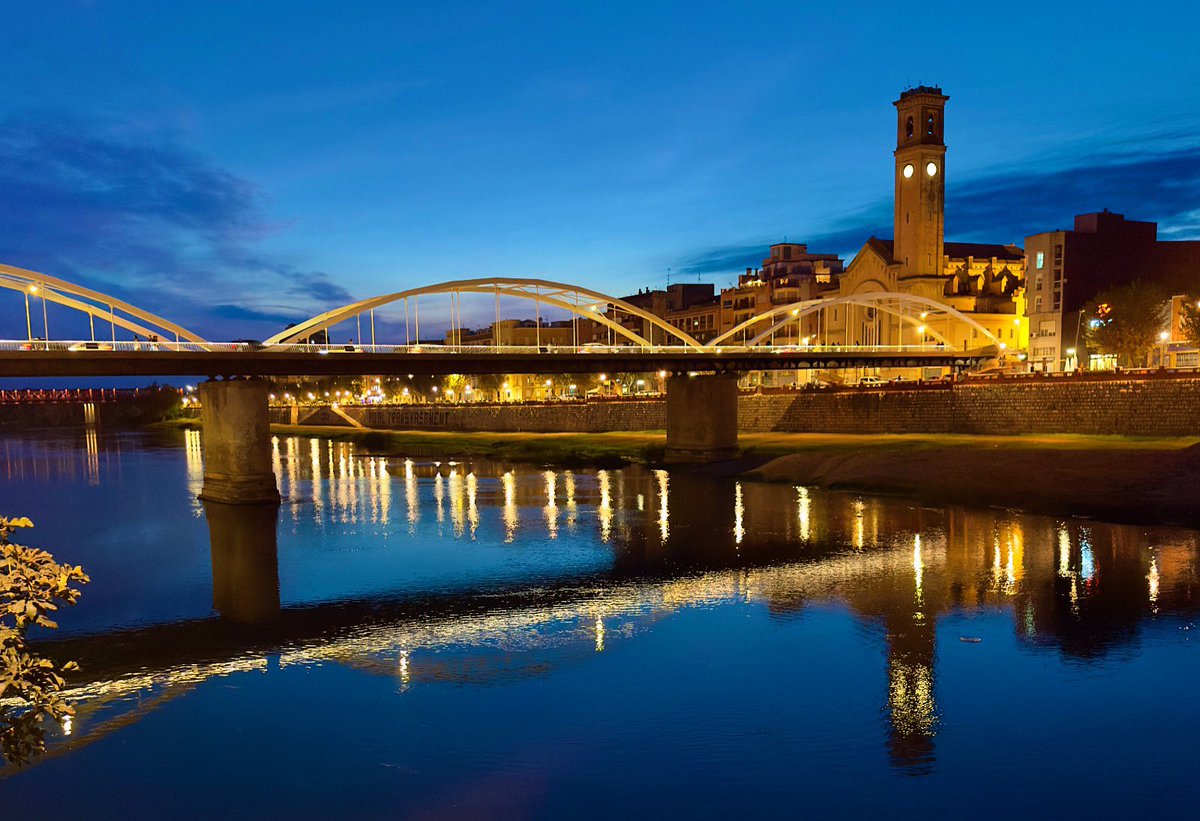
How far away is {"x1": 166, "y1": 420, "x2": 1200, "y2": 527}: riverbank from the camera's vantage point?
39.0m

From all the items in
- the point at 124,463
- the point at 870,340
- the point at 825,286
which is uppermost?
the point at 825,286

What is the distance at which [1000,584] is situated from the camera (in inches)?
1045

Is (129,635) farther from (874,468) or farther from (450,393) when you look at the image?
(450,393)

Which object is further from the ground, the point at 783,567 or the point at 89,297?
the point at 89,297

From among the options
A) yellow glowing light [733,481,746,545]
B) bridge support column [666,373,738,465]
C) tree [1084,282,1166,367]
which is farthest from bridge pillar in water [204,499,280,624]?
tree [1084,282,1166,367]

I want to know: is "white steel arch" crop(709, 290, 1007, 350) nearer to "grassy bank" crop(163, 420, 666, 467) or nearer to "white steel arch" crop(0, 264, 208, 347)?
"grassy bank" crop(163, 420, 666, 467)

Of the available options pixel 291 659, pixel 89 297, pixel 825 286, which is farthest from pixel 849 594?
pixel 825 286

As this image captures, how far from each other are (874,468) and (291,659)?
129 ft

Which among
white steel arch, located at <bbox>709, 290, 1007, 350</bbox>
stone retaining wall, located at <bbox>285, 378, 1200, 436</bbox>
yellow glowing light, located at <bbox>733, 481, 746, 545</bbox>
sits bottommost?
yellow glowing light, located at <bbox>733, 481, 746, 545</bbox>

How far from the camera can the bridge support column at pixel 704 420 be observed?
68.6 m

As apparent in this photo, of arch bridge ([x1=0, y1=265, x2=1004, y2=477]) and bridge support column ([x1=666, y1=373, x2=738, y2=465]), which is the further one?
bridge support column ([x1=666, y1=373, x2=738, y2=465])

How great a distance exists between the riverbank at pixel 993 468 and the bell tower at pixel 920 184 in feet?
157

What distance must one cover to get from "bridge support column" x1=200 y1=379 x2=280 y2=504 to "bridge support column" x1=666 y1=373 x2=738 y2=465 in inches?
1241

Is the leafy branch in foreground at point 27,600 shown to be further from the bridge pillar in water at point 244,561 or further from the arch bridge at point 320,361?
the arch bridge at point 320,361
